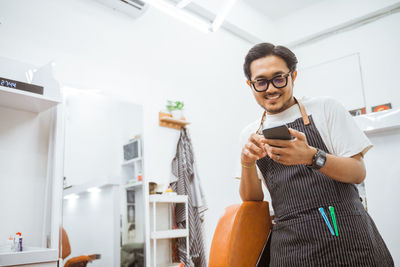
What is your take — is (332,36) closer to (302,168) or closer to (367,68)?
(367,68)

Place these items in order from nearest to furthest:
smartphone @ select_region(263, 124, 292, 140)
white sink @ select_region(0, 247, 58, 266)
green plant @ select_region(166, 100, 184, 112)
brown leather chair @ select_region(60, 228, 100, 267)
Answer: smartphone @ select_region(263, 124, 292, 140) → white sink @ select_region(0, 247, 58, 266) → brown leather chair @ select_region(60, 228, 100, 267) → green plant @ select_region(166, 100, 184, 112)

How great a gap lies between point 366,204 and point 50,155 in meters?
2.60

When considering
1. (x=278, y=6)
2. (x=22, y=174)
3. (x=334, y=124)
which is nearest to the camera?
(x=334, y=124)

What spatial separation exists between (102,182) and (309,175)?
1.98 m

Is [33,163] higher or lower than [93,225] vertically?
higher

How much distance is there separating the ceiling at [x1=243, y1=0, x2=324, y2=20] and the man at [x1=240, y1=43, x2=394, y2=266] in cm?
365

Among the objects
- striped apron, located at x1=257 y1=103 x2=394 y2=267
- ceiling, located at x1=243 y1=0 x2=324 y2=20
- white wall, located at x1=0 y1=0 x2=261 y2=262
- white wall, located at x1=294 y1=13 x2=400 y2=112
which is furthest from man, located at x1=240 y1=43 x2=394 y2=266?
ceiling, located at x1=243 y1=0 x2=324 y2=20

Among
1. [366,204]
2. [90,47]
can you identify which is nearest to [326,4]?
[366,204]

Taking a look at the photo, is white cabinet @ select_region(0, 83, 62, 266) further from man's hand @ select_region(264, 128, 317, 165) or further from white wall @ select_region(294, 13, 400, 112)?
white wall @ select_region(294, 13, 400, 112)

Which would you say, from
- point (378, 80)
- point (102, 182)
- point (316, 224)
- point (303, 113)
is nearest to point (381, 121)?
point (378, 80)

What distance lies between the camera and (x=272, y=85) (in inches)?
58.4

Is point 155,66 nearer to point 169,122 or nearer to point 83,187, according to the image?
point 169,122

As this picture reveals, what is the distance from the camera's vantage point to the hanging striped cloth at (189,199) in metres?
3.25

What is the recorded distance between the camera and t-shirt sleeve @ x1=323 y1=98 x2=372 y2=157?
1311mm
